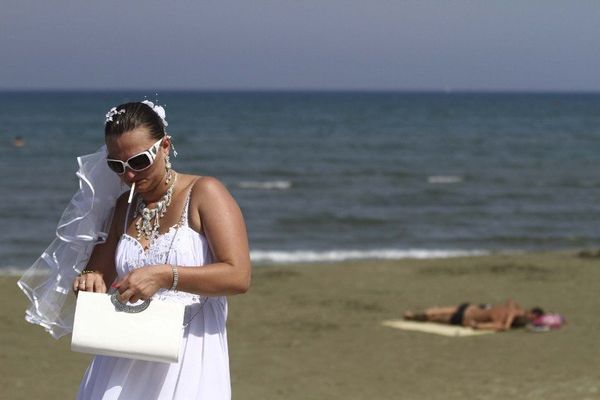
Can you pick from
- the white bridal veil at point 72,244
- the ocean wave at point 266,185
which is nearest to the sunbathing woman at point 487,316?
the white bridal veil at point 72,244

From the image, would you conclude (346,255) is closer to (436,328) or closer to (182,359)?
(436,328)

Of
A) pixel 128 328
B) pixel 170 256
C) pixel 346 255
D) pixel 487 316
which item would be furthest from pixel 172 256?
pixel 346 255

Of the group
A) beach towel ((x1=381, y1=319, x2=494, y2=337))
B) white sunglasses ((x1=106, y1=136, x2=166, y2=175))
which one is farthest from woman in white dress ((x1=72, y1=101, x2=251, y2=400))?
beach towel ((x1=381, y1=319, x2=494, y2=337))

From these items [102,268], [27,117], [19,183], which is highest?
[102,268]

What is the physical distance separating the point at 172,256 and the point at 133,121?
0.44 m

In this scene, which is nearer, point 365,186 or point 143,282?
point 143,282

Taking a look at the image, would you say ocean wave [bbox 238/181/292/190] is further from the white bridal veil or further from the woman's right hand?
the woman's right hand

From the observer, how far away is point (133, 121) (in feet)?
11.6

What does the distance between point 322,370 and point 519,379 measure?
1.49m

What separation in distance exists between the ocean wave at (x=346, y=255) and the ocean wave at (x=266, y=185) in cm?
1053

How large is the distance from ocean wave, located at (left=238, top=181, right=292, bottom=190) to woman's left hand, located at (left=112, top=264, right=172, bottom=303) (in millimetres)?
24379

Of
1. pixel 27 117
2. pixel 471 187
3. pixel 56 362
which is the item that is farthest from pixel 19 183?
pixel 27 117

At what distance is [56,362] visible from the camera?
8852mm

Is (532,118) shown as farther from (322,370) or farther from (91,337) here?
(91,337)
